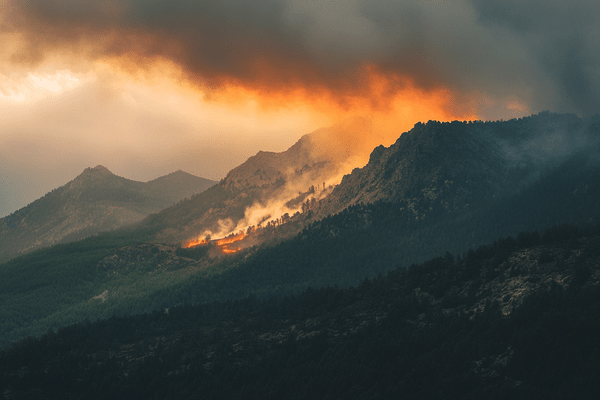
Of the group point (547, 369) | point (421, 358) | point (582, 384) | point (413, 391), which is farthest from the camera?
point (421, 358)

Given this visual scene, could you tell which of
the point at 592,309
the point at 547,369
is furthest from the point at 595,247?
the point at 547,369

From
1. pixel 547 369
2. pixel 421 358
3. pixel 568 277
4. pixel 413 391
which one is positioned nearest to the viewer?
pixel 547 369

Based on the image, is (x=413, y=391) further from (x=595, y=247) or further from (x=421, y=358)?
(x=595, y=247)

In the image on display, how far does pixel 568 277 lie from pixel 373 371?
61.1 meters

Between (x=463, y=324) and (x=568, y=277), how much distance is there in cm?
3189

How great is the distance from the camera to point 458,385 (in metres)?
158

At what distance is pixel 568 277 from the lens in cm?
18900

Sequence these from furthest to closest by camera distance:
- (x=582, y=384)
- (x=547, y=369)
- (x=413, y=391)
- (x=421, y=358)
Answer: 1. (x=421, y=358)
2. (x=413, y=391)
3. (x=547, y=369)
4. (x=582, y=384)

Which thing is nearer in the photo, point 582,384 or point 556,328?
point 582,384

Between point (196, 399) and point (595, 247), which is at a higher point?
point (595, 247)

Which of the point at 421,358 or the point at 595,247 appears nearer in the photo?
the point at 421,358

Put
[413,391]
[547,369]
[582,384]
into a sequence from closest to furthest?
[582,384] → [547,369] → [413,391]

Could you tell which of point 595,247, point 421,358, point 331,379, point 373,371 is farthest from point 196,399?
point 595,247

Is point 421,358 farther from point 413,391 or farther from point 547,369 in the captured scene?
point 547,369
